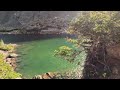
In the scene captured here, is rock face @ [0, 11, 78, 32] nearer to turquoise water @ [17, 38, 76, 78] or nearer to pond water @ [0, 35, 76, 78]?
pond water @ [0, 35, 76, 78]

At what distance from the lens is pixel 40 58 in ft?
20.2

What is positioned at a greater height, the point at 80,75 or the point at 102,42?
the point at 102,42

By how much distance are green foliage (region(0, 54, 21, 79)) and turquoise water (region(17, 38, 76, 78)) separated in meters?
0.22

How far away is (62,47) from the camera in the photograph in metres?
6.19

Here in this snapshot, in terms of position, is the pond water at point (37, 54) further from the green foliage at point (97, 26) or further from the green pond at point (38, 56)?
the green foliage at point (97, 26)

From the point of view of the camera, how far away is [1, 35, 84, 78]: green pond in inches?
239

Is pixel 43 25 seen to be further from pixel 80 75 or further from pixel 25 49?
pixel 80 75

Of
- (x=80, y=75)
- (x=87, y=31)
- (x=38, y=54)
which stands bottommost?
(x=80, y=75)

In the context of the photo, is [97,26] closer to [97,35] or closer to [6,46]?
[97,35]

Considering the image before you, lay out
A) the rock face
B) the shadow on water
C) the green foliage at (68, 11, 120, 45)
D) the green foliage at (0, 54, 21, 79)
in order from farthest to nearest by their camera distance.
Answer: the shadow on water < the green foliage at (68, 11, 120, 45) < the rock face < the green foliage at (0, 54, 21, 79)

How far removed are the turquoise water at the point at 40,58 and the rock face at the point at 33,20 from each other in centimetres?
34

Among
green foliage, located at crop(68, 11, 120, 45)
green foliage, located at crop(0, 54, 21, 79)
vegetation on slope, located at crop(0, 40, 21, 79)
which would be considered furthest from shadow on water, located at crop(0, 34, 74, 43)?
green foliage, located at crop(0, 54, 21, 79)
